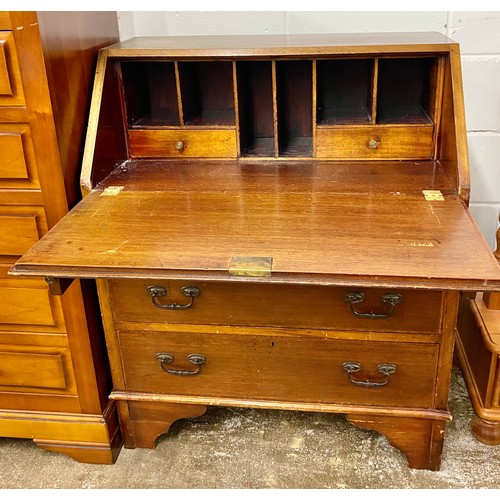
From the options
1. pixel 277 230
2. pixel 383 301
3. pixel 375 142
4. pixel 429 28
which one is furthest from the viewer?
pixel 429 28

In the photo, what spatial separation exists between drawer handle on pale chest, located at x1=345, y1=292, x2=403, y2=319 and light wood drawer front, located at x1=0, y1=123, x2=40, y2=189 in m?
0.84

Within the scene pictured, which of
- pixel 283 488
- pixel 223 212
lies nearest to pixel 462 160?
pixel 223 212

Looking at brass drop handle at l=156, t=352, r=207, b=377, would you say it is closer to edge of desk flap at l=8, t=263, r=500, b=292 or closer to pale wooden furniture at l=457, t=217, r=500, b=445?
edge of desk flap at l=8, t=263, r=500, b=292

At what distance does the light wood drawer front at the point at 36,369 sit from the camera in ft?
5.47

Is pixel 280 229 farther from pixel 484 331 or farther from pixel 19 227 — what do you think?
pixel 484 331

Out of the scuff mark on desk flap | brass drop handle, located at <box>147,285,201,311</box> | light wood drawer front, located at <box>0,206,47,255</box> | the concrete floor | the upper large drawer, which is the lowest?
the concrete floor

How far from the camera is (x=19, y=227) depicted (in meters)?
1.52

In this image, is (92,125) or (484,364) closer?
(92,125)

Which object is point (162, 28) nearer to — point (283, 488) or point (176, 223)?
point (176, 223)

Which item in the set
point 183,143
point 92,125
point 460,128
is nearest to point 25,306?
point 92,125

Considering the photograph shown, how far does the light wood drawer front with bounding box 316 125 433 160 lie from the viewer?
1.65 metres

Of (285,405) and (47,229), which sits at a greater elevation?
(47,229)

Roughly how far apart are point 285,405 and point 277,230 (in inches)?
22.9

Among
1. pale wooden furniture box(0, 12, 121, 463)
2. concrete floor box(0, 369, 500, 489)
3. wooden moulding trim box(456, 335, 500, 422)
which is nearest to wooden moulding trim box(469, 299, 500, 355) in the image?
wooden moulding trim box(456, 335, 500, 422)
